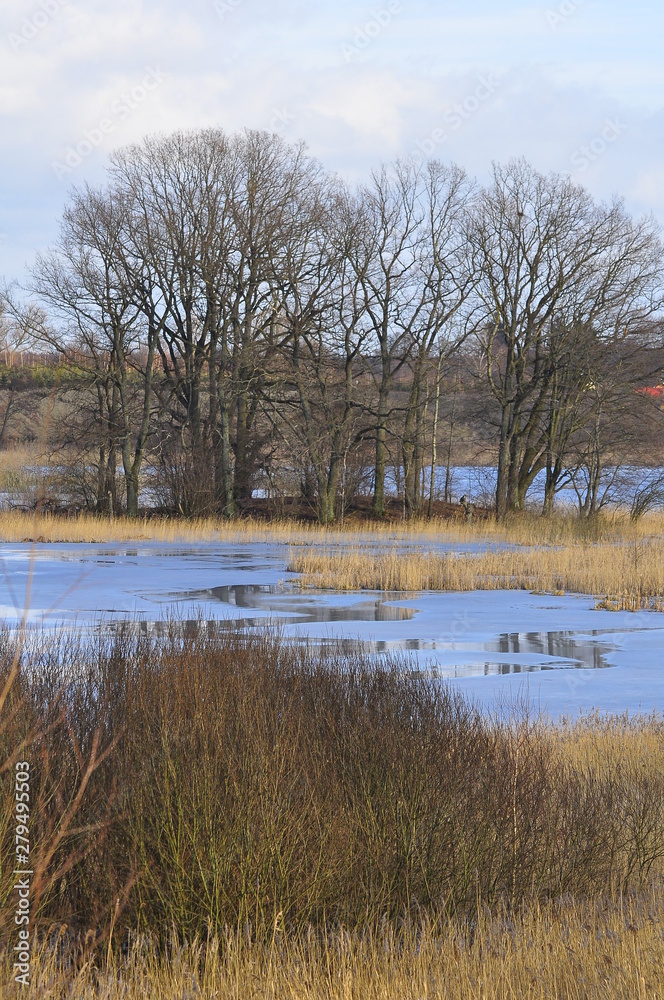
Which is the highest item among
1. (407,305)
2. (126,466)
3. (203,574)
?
(407,305)

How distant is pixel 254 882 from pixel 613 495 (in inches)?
1385

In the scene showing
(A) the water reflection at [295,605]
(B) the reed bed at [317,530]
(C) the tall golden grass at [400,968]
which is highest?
(B) the reed bed at [317,530]

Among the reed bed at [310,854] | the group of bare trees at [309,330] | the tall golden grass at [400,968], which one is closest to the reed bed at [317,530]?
the group of bare trees at [309,330]

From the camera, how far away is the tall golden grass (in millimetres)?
4164

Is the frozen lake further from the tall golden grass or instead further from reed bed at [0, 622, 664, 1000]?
the tall golden grass

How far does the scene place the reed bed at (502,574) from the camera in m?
20.2

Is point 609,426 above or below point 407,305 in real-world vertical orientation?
below

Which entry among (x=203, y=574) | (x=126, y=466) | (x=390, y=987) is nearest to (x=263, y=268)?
(x=126, y=466)

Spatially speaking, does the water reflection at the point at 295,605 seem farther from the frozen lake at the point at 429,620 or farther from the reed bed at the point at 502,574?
the reed bed at the point at 502,574

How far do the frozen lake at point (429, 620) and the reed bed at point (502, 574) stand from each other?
75cm

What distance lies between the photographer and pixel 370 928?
16.2 feet

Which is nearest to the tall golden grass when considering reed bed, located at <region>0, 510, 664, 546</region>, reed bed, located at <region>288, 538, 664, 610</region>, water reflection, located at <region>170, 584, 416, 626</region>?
water reflection, located at <region>170, 584, 416, 626</region>

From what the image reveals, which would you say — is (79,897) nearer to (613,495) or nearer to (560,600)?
(560,600)

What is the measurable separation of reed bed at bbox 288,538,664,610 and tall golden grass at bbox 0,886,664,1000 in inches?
559
